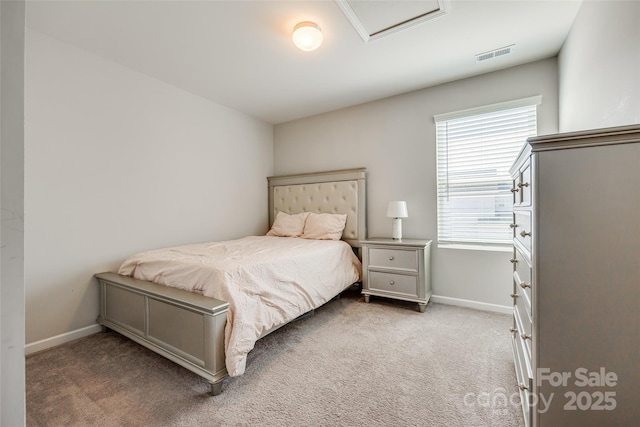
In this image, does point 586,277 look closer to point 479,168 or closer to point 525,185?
point 525,185

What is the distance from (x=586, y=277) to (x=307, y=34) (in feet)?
7.18

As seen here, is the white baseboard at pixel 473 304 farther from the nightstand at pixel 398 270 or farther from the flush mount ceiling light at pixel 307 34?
the flush mount ceiling light at pixel 307 34

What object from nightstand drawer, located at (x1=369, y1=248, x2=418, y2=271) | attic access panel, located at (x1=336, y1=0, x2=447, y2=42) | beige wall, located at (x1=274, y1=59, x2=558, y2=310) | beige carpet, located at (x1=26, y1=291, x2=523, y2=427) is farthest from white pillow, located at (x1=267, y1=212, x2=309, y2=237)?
attic access panel, located at (x1=336, y1=0, x2=447, y2=42)

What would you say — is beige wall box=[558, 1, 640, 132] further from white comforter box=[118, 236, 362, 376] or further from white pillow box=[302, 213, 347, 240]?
white pillow box=[302, 213, 347, 240]

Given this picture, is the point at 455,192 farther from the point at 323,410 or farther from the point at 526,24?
the point at 323,410

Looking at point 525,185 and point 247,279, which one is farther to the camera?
point 247,279

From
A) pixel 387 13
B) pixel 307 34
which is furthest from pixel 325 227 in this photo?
pixel 387 13

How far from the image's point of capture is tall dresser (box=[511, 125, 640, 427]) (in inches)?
36.4

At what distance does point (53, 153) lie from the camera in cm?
221

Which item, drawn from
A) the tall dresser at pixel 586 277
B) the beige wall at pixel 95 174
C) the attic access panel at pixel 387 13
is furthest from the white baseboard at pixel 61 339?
the attic access panel at pixel 387 13

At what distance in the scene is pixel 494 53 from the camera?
2502 millimetres

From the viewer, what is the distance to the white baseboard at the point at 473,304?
277cm

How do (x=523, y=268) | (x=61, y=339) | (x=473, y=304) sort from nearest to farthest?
1. (x=523, y=268)
2. (x=61, y=339)
3. (x=473, y=304)

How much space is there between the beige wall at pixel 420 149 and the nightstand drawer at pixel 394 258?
1.49 feet
